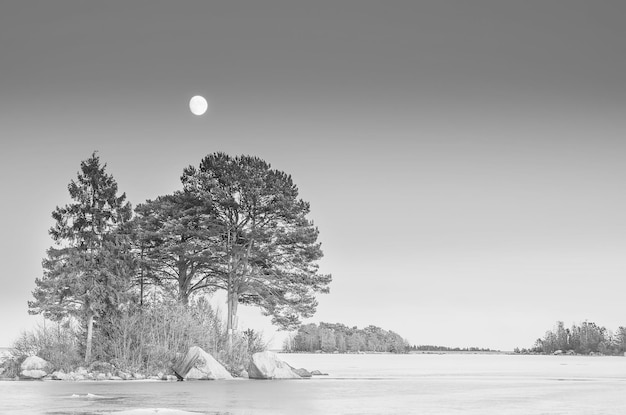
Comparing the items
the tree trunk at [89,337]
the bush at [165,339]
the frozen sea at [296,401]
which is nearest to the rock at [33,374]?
the tree trunk at [89,337]


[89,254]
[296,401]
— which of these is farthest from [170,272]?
[296,401]

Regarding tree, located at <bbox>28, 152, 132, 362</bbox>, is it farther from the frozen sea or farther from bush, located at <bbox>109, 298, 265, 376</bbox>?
the frozen sea

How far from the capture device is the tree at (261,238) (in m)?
53.3

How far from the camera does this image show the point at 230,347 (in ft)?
153

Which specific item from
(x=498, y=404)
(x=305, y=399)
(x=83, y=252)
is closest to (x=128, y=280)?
(x=83, y=252)

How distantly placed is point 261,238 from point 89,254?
1208 cm

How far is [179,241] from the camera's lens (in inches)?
2156

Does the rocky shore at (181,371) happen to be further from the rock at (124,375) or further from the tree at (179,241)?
the tree at (179,241)

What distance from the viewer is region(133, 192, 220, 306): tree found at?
53.4 meters

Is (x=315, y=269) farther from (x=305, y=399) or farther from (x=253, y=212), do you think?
(x=305, y=399)

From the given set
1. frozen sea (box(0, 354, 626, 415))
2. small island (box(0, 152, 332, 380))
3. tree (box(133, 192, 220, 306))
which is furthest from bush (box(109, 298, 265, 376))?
frozen sea (box(0, 354, 626, 415))

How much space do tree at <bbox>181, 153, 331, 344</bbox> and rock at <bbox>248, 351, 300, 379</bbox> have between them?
9832 millimetres

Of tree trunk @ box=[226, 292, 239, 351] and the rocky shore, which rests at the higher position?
tree trunk @ box=[226, 292, 239, 351]

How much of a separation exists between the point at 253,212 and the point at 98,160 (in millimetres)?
11332
